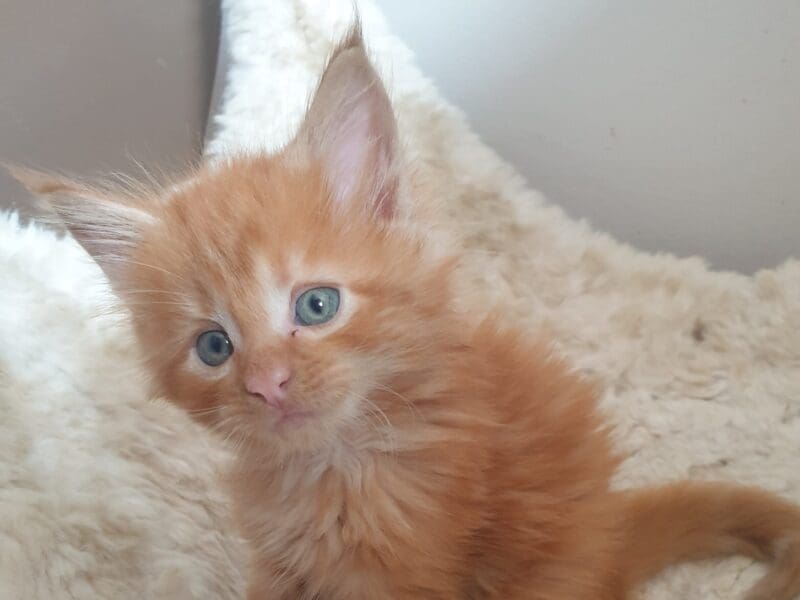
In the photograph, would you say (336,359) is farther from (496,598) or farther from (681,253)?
(681,253)

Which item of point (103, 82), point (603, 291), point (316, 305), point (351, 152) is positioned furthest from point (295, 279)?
point (103, 82)

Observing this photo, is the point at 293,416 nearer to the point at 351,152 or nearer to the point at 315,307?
the point at 315,307

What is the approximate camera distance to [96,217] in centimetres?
91

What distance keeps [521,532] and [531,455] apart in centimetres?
A: 8

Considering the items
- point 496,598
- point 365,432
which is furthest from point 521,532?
point 365,432

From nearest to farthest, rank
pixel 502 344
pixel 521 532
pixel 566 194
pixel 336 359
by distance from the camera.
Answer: pixel 336 359 → pixel 521 532 → pixel 502 344 → pixel 566 194

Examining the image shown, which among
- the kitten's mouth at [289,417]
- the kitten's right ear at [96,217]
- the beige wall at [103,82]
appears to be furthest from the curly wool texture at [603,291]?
the kitten's mouth at [289,417]

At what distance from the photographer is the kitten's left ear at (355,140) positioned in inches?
34.0

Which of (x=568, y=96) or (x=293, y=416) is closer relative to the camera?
(x=293, y=416)

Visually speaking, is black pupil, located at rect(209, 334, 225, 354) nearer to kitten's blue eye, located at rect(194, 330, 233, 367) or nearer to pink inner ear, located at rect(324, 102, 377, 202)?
kitten's blue eye, located at rect(194, 330, 233, 367)

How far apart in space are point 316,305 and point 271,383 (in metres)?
0.09

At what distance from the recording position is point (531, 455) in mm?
919

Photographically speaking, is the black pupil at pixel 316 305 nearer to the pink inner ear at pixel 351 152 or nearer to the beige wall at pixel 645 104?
the pink inner ear at pixel 351 152

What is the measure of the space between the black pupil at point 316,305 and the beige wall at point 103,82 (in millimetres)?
764
